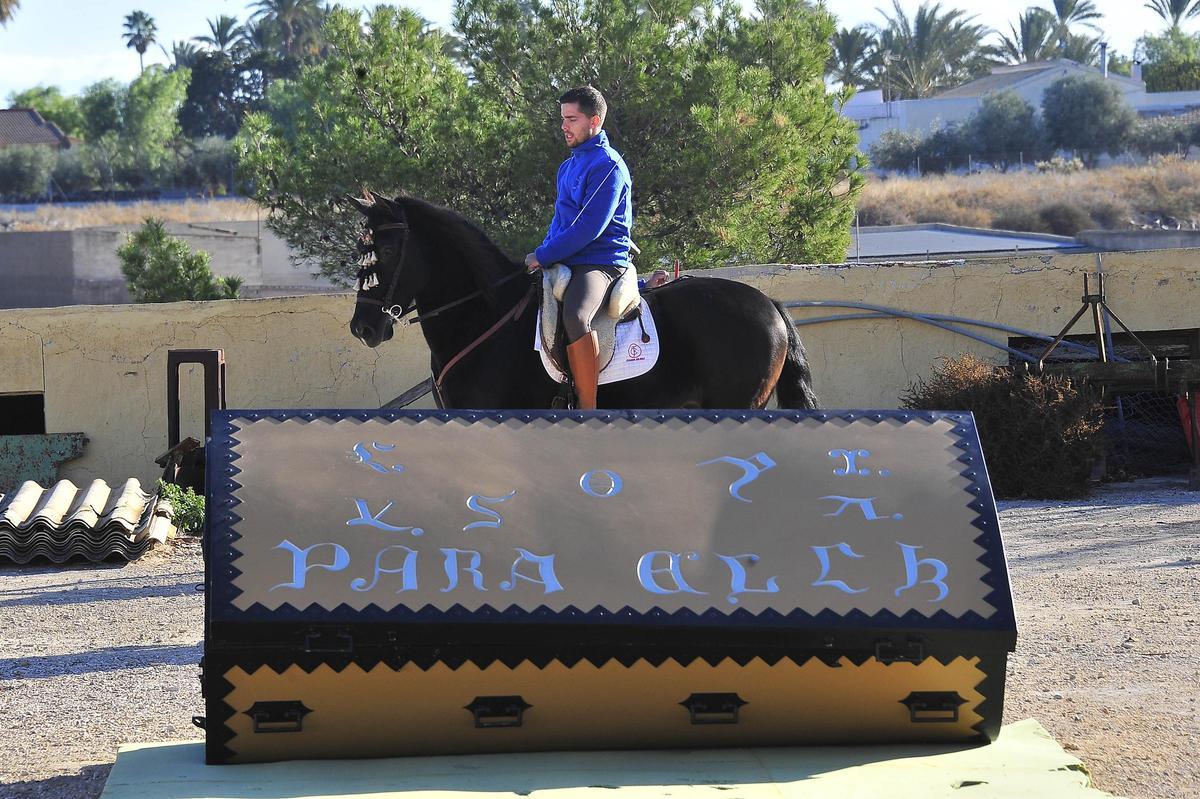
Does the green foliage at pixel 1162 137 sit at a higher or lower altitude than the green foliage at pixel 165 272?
higher

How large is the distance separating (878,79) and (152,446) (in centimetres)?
7977

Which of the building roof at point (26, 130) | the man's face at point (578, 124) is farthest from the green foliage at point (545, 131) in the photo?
the building roof at point (26, 130)

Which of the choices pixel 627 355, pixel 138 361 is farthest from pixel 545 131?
pixel 627 355

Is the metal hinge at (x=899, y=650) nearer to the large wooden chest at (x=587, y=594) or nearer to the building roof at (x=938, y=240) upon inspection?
the large wooden chest at (x=587, y=594)

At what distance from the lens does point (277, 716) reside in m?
4.37

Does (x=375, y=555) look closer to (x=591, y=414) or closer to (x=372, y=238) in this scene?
(x=591, y=414)

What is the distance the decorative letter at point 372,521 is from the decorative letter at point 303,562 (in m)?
0.10

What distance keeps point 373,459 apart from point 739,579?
123cm

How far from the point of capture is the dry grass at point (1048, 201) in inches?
2158

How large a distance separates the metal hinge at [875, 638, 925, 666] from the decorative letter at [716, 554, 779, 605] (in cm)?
36

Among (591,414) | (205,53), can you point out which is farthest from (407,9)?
(205,53)

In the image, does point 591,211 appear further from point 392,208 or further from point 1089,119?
point 1089,119

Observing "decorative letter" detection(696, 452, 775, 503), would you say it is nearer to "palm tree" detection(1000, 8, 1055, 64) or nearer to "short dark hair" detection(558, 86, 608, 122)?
"short dark hair" detection(558, 86, 608, 122)

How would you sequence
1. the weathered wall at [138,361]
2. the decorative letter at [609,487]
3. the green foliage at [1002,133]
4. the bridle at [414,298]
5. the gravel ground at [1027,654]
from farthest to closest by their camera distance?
the green foliage at [1002,133], the weathered wall at [138,361], the bridle at [414,298], the gravel ground at [1027,654], the decorative letter at [609,487]
